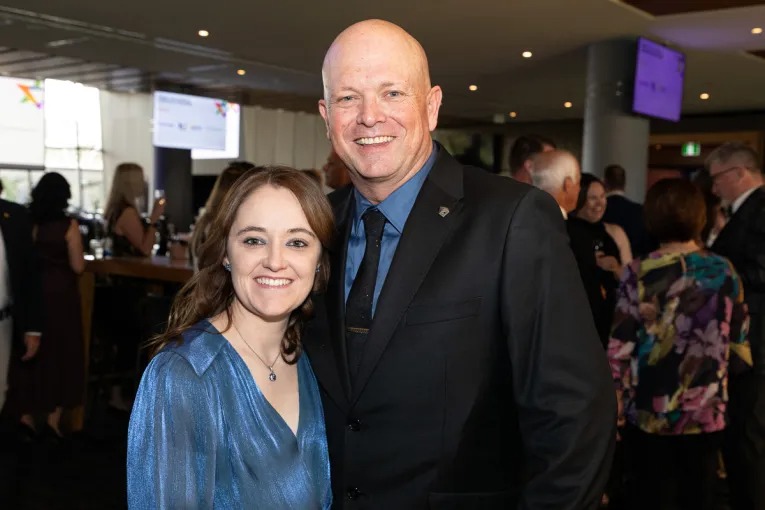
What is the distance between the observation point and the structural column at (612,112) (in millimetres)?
8188

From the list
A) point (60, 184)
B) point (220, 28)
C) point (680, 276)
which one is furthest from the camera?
point (220, 28)

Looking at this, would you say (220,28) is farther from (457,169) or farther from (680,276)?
(457,169)

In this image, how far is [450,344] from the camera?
150 cm

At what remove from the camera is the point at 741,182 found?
3.79m

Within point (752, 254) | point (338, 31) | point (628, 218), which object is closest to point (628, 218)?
point (628, 218)

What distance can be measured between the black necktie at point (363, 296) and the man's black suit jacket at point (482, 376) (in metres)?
0.06

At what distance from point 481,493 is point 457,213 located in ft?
1.76

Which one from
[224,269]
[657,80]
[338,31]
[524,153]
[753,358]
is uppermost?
[338,31]

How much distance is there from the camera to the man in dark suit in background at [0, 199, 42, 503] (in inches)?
151

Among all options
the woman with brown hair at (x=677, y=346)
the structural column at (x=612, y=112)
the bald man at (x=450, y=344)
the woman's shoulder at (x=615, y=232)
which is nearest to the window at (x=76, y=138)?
the structural column at (x=612, y=112)

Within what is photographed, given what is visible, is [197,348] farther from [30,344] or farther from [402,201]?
[30,344]

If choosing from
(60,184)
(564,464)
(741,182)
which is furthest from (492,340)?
(60,184)

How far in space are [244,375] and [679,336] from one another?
2.13 meters

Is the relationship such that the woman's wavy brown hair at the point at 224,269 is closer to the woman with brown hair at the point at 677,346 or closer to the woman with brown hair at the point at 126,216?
the woman with brown hair at the point at 677,346
